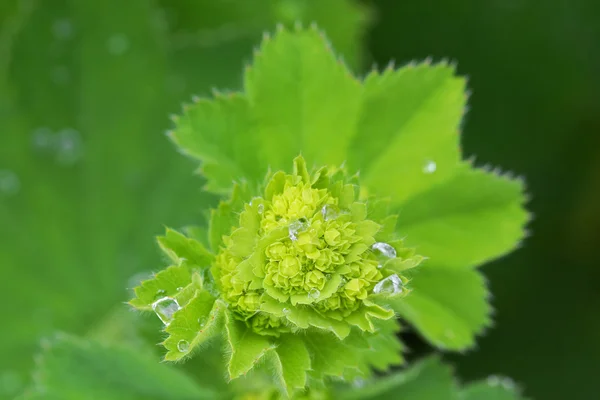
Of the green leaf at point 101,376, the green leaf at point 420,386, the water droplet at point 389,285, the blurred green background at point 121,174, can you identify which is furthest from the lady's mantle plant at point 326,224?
the blurred green background at point 121,174

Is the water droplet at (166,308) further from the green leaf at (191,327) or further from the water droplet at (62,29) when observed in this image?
the water droplet at (62,29)

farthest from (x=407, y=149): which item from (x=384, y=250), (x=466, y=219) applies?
(x=384, y=250)

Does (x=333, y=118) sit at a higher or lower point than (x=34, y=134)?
lower

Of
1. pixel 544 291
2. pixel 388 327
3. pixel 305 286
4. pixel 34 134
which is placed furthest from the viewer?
pixel 544 291

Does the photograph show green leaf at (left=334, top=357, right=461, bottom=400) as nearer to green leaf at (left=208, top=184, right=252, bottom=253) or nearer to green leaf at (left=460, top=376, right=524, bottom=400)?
green leaf at (left=460, top=376, right=524, bottom=400)

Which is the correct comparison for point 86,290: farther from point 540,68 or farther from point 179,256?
point 540,68

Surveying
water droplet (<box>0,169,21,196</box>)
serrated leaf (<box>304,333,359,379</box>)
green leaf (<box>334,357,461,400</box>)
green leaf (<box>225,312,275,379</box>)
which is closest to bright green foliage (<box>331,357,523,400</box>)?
green leaf (<box>334,357,461,400</box>)

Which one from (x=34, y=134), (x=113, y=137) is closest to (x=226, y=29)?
(x=113, y=137)

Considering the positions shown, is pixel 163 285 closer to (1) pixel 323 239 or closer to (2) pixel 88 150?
(1) pixel 323 239
